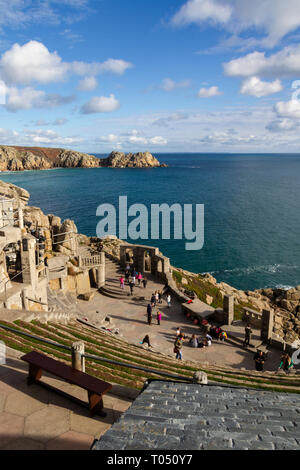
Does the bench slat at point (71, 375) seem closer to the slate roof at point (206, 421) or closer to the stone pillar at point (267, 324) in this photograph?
the slate roof at point (206, 421)

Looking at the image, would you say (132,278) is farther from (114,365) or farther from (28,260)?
(114,365)

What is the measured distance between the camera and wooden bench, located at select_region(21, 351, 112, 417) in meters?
6.53

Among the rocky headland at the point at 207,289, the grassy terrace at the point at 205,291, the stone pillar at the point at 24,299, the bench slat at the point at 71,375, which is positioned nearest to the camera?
the bench slat at the point at 71,375

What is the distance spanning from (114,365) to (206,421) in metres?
6.95

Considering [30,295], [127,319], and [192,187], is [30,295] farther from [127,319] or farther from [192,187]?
[192,187]

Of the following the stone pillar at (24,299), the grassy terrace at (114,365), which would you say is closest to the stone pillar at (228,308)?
the grassy terrace at (114,365)

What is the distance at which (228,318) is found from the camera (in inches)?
843

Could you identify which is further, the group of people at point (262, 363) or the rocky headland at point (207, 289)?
the rocky headland at point (207, 289)

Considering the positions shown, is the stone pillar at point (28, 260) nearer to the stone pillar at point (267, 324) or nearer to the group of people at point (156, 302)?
the group of people at point (156, 302)

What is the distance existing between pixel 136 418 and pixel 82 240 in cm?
3773

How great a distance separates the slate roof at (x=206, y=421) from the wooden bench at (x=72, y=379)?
4.24 feet

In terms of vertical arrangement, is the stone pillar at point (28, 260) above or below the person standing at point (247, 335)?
above

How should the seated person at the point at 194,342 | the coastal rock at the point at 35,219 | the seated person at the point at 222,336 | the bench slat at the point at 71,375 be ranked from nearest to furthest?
the bench slat at the point at 71,375 < the seated person at the point at 194,342 < the seated person at the point at 222,336 < the coastal rock at the point at 35,219

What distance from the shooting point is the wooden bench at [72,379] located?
6.53 metres
